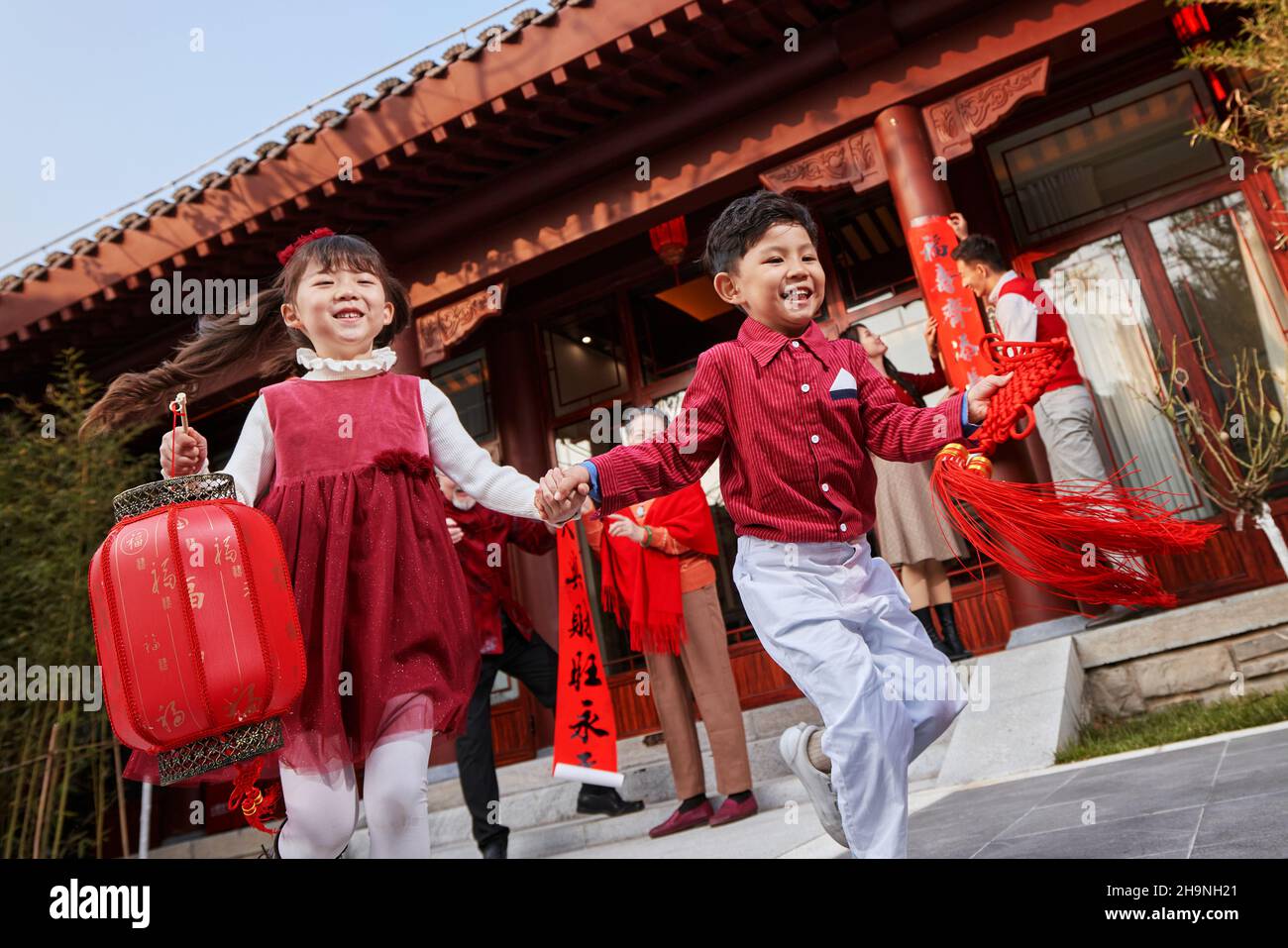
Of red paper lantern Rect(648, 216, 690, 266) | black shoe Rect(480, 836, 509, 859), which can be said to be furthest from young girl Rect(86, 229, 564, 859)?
red paper lantern Rect(648, 216, 690, 266)

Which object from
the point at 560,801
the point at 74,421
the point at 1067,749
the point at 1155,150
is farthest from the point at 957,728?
the point at 74,421

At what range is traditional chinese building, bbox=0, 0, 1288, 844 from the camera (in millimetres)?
5023

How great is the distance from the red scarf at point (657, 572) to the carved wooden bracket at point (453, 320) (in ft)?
7.60

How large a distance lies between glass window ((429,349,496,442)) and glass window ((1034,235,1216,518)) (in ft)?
13.0

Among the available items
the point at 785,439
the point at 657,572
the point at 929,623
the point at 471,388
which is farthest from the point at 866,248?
the point at 785,439

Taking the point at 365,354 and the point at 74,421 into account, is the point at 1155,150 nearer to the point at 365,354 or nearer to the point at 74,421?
the point at 365,354

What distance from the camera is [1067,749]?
3.69 meters

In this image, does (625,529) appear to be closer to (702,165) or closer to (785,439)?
(785,439)

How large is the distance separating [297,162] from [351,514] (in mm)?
4331

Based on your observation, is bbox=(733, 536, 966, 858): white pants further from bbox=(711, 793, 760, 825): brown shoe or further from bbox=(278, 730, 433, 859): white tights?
bbox=(711, 793, 760, 825): brown shoe

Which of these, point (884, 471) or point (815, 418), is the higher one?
point (884, 471)

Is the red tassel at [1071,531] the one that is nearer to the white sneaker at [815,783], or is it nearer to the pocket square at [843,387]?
the pocket square at [843,387]
